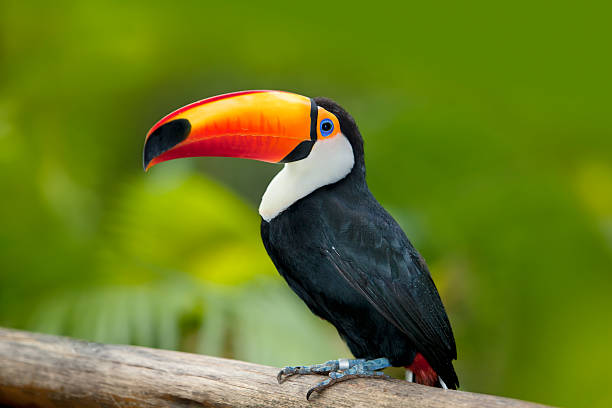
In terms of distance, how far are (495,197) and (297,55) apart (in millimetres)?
1478

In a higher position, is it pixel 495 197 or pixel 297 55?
pixel 297 55

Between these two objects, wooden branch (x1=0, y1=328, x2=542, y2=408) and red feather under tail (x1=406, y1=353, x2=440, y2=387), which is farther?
red feather under tail (x1=406, y1=353, x2=440, y2=387)

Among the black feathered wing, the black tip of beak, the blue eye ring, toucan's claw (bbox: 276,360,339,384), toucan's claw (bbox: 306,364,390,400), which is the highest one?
the blue eye ring

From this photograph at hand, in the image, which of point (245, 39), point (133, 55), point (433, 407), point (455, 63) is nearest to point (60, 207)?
point (133, 55)

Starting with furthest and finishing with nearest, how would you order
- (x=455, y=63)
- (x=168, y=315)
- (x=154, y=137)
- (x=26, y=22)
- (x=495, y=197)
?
(x=26, y=22) → (x=455, y=63) → (x=495, y=197) → (x=168, y=315) → (x=154, y=137)

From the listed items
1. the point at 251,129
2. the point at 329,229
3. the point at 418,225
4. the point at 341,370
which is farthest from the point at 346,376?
the point at 418,225

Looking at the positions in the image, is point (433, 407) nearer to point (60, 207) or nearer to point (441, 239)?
point (441, 239)

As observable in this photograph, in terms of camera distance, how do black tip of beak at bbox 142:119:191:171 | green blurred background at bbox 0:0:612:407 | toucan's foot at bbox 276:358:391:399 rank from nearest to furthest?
1. black tip of beak at bbox 142:119:191:171
2. toucan's foot at bbox 276:358:391:399
3. green blurred background at bbox 0:0:612:407

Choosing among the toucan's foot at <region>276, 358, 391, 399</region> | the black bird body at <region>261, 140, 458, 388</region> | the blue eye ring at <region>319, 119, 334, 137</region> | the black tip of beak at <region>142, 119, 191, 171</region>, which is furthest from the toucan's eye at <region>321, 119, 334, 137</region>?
the toucan's foot at <region>276, 358, 391, 399</region>

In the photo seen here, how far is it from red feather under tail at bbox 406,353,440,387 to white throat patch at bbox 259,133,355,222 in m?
0.41

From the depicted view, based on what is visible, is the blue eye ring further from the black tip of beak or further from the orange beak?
the black tip of beak

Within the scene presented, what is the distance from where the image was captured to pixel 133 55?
3.08 metres

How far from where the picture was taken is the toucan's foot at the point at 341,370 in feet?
4.04

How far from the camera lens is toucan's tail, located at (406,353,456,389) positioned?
129 centimetres
